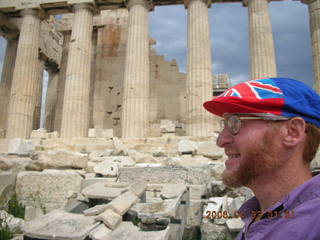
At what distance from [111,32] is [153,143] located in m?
10.8

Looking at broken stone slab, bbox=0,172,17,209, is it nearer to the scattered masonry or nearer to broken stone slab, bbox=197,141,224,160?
the scattered masonry

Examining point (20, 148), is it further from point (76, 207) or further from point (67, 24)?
point (67, 24)

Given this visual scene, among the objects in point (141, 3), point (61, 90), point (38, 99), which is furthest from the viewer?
point (38, 99)

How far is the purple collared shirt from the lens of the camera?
2.94 ft

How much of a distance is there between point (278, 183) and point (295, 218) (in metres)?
0.29

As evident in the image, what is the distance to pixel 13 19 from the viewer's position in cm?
1819

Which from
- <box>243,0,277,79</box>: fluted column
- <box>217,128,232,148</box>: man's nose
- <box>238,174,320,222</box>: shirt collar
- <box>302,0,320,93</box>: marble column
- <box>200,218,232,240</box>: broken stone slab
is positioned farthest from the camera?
<box>302,0,320,93</box>: marble column

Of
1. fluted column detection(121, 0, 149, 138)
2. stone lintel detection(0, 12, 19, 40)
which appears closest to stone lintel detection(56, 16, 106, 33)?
stone lintel detection(0, 12, 19, 40)

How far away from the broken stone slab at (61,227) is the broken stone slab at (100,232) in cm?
5

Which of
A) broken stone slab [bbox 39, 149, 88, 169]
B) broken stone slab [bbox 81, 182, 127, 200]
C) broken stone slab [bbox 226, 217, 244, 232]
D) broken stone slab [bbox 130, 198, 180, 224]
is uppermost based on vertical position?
broken stone slab [bbox 39, 149, 88, 169]

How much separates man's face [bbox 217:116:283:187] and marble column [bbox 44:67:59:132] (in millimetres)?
20463

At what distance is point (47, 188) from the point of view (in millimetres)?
5555

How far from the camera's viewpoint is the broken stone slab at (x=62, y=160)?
21.8 ft

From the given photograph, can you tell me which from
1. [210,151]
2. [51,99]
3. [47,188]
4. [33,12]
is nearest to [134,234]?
[47,188]
